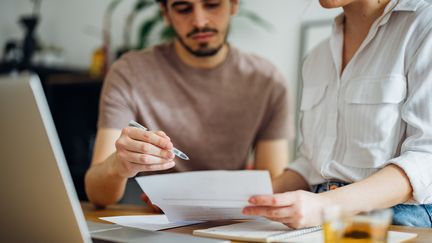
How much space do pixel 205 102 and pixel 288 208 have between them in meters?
0.93

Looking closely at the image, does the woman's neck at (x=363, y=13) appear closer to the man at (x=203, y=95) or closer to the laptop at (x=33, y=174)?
the man at (x=203, y=95)

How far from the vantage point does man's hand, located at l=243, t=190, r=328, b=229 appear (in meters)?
0.91

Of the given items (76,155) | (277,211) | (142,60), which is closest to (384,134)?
(277,211)

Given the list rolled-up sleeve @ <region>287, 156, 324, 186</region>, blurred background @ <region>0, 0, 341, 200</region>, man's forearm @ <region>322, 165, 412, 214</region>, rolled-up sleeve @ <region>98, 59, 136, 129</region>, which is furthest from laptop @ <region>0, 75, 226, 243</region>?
blurred background @ <region>0, 0, 341, 200</region>

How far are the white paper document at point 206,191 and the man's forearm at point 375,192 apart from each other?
16 centimetres

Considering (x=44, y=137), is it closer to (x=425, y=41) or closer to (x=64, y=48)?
(x=425, y=41)

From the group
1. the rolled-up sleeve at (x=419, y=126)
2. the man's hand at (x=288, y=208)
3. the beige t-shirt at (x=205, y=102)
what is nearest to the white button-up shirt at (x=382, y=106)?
the rolled-up sleeve at (x=419, y=126)

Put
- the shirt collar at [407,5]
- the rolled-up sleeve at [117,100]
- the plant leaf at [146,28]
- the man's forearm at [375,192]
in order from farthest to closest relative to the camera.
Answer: the plant leaf at [146,28] < the rolled-up sleeve at [117,100] < the shirt collar at [407,5] < the man's forearm at [375,192]

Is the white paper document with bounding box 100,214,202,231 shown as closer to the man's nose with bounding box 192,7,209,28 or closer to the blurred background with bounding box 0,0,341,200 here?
the man's nose with bounding box 192,7,209,28

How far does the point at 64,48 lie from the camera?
4008mm

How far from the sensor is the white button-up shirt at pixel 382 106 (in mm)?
1091

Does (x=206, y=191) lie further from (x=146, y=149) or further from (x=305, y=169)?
(x=305, y=169)

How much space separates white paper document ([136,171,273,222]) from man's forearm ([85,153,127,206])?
353 millimetres

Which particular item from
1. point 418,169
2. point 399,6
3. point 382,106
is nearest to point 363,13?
point 399,6
